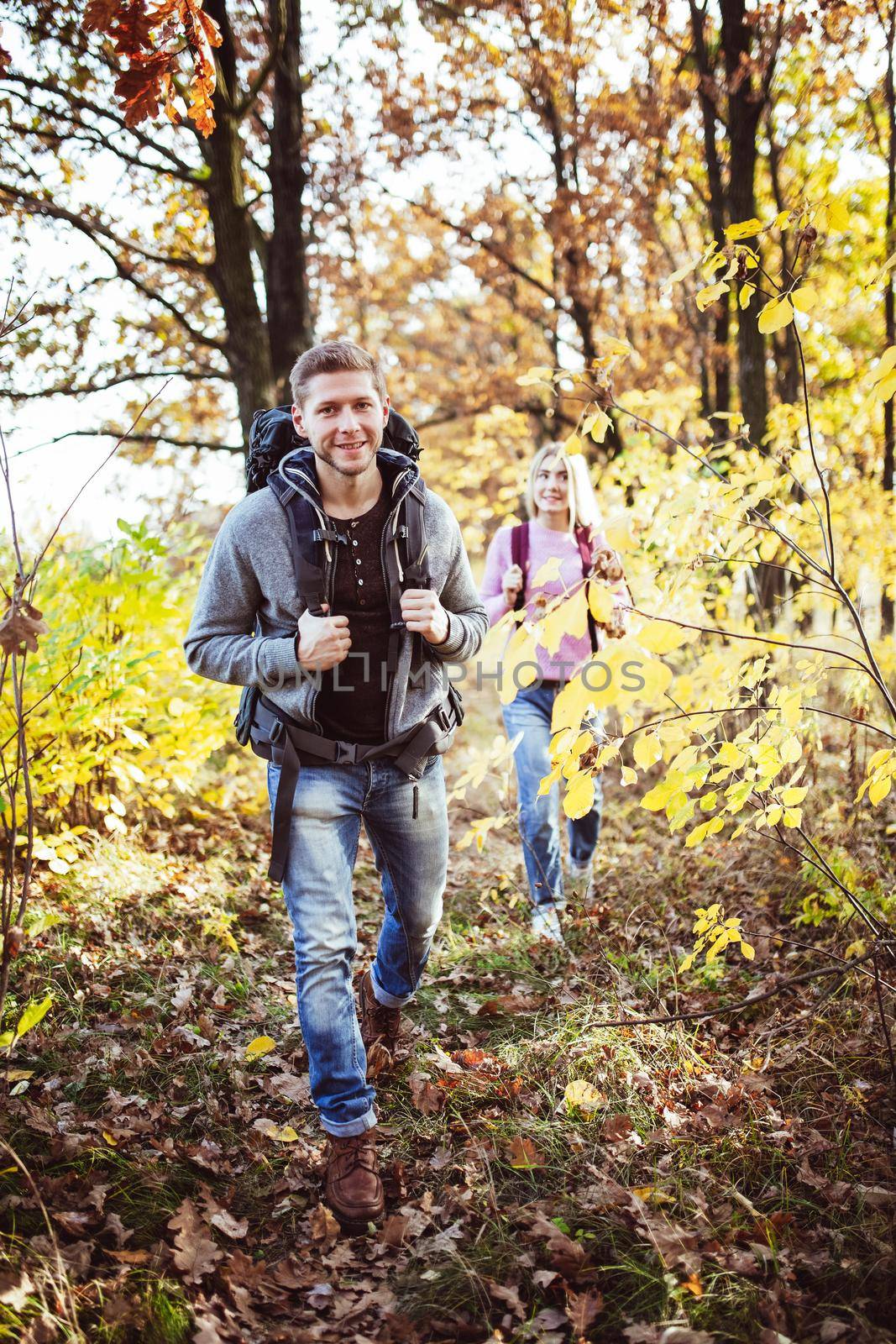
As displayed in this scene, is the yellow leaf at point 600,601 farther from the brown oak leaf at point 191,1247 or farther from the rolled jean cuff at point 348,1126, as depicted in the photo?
the brown oak leaf at point 191,1247

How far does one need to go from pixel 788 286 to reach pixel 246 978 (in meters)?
3.35

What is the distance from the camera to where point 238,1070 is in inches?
125

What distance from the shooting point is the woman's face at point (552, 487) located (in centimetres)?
458

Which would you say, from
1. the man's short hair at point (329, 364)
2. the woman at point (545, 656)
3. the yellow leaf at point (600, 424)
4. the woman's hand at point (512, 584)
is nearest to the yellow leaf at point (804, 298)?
the yellow leaf at point (600, 424)

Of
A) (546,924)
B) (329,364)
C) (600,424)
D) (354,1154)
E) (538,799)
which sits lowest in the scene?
(354,1154)

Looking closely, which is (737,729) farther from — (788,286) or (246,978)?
(788,286)

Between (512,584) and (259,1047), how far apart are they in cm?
237

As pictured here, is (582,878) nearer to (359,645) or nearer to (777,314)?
(359,645)

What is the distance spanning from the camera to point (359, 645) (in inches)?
107

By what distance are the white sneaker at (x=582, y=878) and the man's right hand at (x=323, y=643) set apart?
252cm

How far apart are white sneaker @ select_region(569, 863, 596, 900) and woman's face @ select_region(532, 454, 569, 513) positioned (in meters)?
1.86

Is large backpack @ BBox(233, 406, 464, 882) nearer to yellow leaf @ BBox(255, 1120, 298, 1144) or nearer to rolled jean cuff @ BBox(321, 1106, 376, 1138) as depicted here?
rolled jean cuff @ BBox(321, 1106, 376, 1138)

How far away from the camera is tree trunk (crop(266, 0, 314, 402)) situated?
6.80 metres

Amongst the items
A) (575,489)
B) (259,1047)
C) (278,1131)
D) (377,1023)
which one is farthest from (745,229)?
(259,1047)
